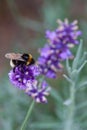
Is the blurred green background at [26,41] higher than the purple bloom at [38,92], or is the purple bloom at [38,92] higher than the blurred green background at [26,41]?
the blurred green background at [26,41]

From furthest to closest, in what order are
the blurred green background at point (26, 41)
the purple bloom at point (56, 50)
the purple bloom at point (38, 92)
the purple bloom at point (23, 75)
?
the blurred green background at point (26, 41) → the purple bloom at point (56, 50) → the purple bloom at point (38, 92) → the purple bloom at point (23, 75)

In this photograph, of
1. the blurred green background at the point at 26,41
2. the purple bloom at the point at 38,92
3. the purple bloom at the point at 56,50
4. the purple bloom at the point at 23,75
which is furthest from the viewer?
the blurred green background at the point at 26,41

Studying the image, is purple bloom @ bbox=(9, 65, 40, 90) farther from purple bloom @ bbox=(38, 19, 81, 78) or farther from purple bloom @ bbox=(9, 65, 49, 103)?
purple bloom @ bbox=(38, 19, 81, 78)

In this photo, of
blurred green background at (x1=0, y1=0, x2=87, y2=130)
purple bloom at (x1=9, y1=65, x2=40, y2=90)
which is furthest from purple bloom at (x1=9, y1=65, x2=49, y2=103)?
blurred green background at (x1=0, y1=0, x2=87, y2=130)

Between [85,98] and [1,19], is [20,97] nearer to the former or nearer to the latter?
[85,98]

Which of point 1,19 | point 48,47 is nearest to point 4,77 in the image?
point 48,47

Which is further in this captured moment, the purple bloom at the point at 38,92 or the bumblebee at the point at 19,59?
the purple bloom at the point at 38,92

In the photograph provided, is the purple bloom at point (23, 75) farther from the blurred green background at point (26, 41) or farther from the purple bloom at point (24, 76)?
the blurred green background at point (26, 41)

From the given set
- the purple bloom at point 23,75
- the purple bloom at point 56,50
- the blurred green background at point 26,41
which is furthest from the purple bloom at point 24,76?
the blurred green background at point 26,41
